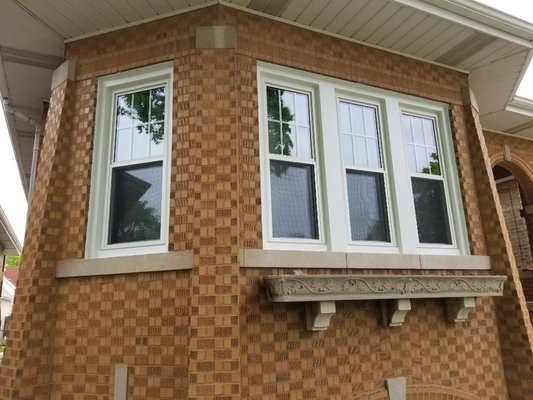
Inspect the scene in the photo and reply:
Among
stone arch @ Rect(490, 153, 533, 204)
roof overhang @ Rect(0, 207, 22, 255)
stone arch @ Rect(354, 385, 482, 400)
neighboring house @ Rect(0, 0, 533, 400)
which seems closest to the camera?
neighboring house @ Rect(0, 0, 533, 400)

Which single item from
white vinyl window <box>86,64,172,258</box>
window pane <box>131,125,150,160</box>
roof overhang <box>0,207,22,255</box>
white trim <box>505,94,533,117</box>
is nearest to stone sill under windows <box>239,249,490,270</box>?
white vinyl window <box>86,64,172,258</box>

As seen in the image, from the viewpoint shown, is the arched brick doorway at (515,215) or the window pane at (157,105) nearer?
the window pane at (157,105)

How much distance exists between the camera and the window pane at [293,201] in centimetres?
379

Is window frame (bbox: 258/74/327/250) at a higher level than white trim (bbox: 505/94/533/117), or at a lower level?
lower

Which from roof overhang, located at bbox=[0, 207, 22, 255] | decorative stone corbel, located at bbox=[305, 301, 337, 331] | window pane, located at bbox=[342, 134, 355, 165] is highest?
roof overhang, located at bbox=[0, 207, 22, 255]

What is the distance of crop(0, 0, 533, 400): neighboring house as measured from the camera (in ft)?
11.0

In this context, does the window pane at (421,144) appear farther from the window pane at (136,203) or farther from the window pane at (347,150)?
the window pane at (136,203)

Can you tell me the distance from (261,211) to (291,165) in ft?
2.16

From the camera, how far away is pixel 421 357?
13.2ft

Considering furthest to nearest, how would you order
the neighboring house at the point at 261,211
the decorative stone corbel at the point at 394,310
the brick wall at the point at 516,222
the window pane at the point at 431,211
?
the brick wall at the point at 516,222 → the window pane at the point at 431,211 → the decorative stone corbel at the point at 394,310 → the neighboring house at the point at 261,211

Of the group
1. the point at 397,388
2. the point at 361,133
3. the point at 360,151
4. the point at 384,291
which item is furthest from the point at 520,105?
the point at 397,388

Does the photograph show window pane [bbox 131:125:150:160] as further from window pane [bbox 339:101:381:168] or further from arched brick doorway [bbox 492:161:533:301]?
arched brick doorway [bbox 492:161:533:301]

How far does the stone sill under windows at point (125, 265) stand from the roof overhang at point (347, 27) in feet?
7.79

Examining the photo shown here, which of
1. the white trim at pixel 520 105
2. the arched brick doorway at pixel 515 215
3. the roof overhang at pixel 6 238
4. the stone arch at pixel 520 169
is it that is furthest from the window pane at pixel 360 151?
the roof overhang at pixel 6 238
